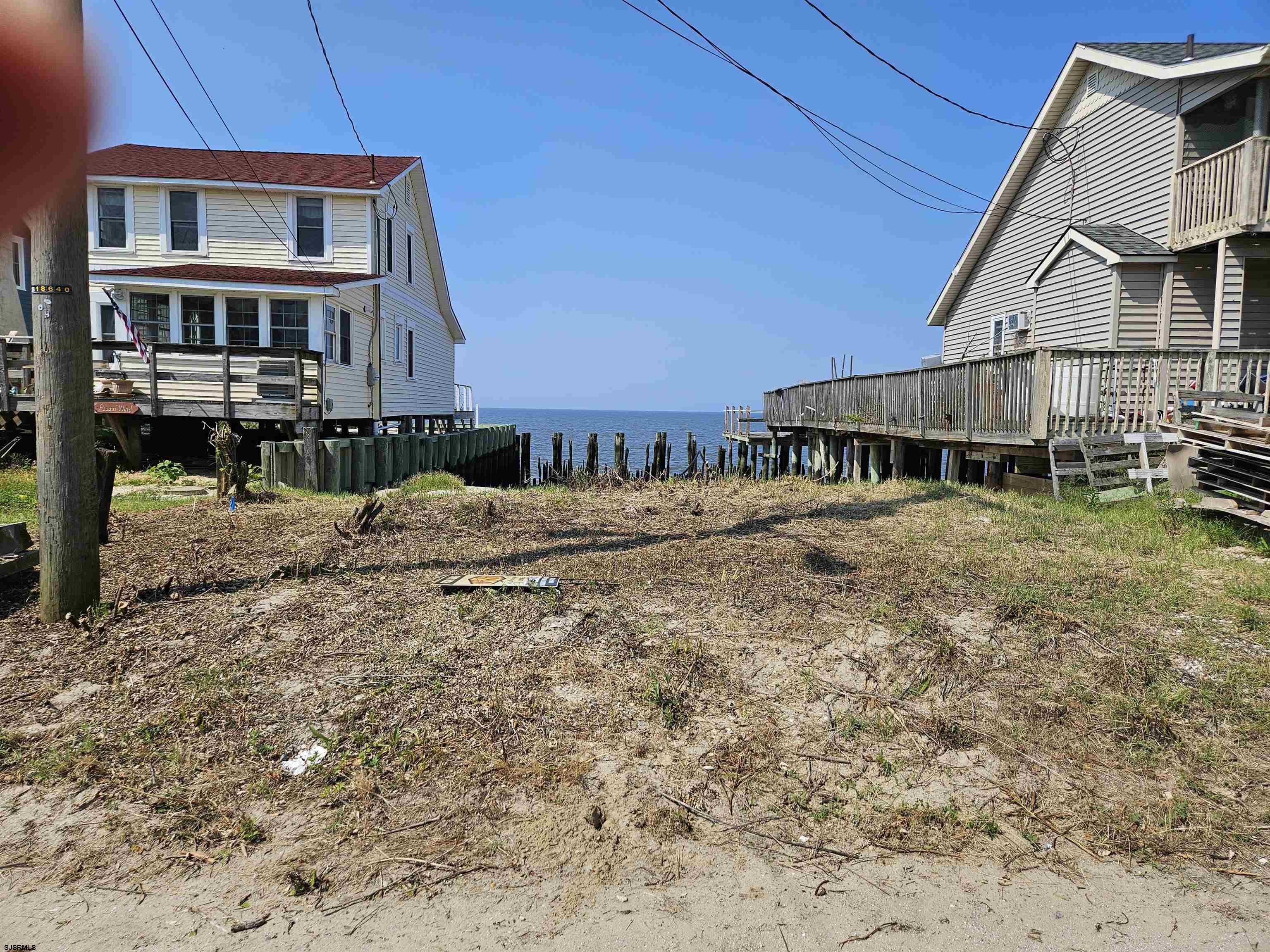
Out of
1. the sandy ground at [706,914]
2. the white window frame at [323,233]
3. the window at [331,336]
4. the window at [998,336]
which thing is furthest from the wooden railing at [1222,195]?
the white window frame at [323,233]

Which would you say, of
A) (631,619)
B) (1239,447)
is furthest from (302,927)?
(1239,447)

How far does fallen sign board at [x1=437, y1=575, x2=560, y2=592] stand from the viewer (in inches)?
246

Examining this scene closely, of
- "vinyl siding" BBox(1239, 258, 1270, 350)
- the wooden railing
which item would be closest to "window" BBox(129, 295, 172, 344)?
the wooden railing

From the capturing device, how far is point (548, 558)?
7570 mm

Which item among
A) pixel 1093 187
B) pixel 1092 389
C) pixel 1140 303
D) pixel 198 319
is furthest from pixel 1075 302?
pixel 198 319

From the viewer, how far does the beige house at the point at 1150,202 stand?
1382 centimetres

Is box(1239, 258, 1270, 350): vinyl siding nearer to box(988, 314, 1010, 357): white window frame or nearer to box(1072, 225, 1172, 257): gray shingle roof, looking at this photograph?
box(1072, 225, 1172, 257): gray shingle roof

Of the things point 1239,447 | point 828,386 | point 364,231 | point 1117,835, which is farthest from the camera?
point 828,386

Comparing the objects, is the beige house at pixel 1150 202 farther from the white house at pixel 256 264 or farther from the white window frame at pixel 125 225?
the white window frame at pixel 125 225

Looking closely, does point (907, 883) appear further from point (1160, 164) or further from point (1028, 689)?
point (1160, 164)

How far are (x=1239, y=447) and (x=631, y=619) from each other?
7299 millimetres

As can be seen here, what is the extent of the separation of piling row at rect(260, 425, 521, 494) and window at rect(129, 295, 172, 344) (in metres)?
5.16

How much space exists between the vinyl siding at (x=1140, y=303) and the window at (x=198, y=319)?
1995 cm

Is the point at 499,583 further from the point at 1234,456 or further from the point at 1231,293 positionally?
the point at 1231,293
